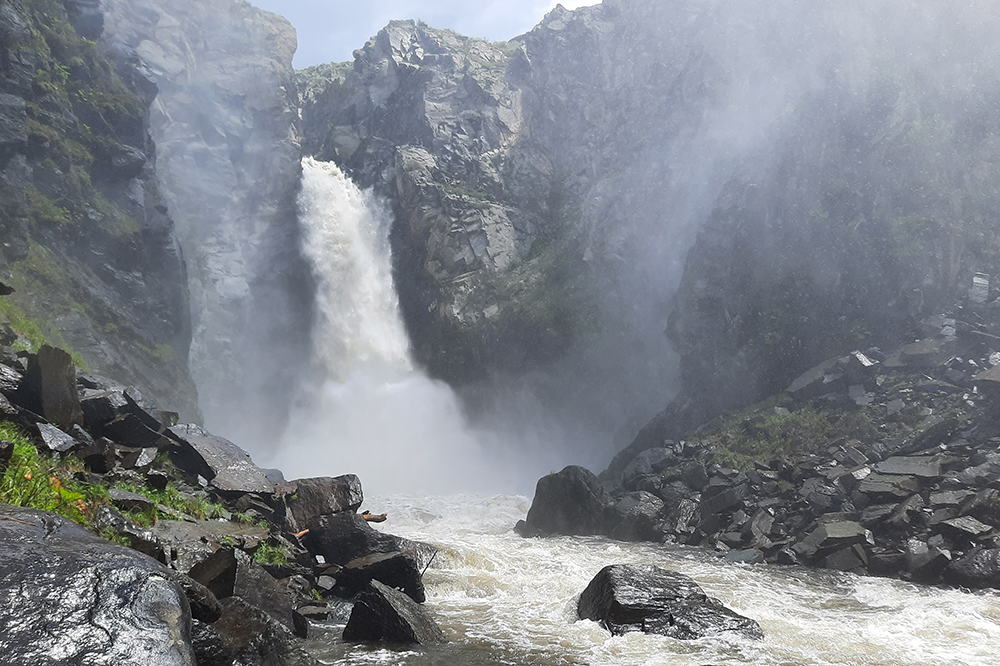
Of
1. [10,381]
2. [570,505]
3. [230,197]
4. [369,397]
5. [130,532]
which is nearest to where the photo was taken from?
[130,532]

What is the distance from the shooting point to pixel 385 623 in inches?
309

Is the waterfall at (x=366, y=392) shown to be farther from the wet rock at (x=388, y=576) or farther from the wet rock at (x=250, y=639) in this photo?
the wet rock at (x=250, y=639)

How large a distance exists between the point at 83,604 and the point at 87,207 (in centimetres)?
3120

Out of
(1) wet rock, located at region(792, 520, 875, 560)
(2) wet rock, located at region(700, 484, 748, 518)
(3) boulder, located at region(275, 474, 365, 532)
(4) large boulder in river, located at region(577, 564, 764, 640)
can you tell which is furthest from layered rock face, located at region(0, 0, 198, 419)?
(1) wet rock, located at region(792, 520, 875, 560)

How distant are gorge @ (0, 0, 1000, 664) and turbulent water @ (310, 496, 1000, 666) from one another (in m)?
0.09

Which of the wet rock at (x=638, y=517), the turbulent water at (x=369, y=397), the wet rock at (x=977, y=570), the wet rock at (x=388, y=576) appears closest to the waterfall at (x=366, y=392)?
the turbulent water at (x=369, y=397)

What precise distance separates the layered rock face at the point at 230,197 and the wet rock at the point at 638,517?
98.2ft

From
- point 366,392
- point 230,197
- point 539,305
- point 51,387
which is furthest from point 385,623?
point 230,197

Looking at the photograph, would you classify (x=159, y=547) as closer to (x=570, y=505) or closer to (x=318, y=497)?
(x=318, y=497)

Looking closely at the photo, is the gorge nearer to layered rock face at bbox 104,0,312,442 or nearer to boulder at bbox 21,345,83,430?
boulder at bbox 21,345,83,430

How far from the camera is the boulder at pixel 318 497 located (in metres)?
12.4

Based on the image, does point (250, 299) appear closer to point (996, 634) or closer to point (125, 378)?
point (125, 378)

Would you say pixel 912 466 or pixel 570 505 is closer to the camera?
pixel 912 466

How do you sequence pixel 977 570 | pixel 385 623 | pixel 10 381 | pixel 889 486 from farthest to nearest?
pixel 889 486 → pixel 977 570 → pixel 10 381 → pixel 385 623
